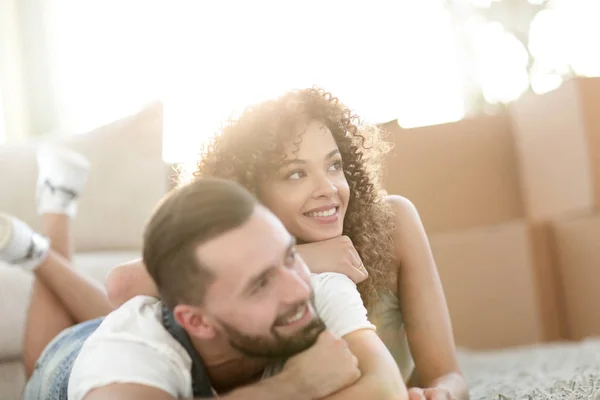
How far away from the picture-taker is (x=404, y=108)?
2432 millimetres

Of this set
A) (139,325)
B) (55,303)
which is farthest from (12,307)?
(139,325)

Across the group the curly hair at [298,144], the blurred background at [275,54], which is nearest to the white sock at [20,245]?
the curly hair at [298,144]

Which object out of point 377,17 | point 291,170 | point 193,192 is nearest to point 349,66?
point 377,17

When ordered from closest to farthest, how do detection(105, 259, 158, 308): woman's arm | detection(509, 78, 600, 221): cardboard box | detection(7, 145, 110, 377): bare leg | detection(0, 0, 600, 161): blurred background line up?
detection(105, 259, 158, 308): woman's arm, detection(7, 145, 110, 377): bare leg, detection(509, 78, 600, 221): cardboard box, detection(0, 0, 600, 161): blurred background

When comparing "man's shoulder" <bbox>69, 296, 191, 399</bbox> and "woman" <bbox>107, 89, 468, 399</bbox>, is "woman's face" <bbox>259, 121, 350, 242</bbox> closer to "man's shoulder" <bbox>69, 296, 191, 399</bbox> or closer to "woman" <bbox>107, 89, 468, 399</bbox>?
"woman" <bbox>107, 89, 468, 399</bbox>

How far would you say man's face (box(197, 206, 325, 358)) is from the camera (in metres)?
0.56

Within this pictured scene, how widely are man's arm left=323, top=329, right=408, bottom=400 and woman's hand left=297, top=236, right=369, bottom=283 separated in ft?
0.27

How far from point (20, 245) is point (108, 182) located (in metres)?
0.61

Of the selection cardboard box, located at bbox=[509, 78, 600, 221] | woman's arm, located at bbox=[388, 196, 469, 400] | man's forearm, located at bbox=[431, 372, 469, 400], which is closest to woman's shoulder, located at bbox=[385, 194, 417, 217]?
woman's arm, located at bbox=[388, 196, 469, 400]

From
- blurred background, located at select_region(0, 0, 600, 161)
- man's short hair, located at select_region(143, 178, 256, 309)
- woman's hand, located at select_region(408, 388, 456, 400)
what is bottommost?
woman's hand, located at select_region(408, 388, 456, 400)

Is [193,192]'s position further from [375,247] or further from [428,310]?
[428,310]

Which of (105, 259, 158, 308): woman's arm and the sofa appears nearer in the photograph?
(105, 259, 158, 308): woman's arm

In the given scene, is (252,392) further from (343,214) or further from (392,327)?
(392,327)

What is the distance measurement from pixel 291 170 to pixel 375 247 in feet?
0.58
